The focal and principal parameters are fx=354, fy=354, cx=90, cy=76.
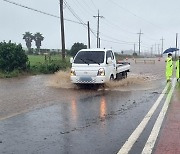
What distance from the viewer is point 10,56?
2519 centimetres

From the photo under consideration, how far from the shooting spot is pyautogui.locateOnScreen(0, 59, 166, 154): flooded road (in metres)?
6.21

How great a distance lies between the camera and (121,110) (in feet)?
33.7

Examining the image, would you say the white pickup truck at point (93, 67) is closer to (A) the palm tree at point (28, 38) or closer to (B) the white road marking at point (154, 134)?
(B) the white road marking at point (154, 134)

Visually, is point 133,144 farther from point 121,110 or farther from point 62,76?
point 62,76

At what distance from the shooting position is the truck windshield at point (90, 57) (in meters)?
16.7

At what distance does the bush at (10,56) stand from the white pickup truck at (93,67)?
367 inches

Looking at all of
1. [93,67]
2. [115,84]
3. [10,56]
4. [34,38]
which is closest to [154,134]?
[93,67]

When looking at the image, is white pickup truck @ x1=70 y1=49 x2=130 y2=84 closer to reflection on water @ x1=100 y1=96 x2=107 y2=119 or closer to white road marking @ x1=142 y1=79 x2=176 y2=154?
reflection on water @ x1=100 y1=96 x2=107 y2=119

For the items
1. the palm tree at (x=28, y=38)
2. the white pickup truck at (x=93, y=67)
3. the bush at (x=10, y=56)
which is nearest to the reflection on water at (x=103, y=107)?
the white pickup truck at (x=93, y=67)

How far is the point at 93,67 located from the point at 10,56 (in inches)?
423

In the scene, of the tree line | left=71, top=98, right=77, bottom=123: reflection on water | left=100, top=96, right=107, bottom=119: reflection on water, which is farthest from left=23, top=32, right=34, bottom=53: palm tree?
left=71, top=98, right=77, bottom=123: reflection on water

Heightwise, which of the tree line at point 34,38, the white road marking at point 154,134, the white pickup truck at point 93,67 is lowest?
the white road marking at point 154,134

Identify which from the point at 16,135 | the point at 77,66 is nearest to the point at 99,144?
the point at 16,135

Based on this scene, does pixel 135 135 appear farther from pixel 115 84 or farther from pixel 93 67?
pixel 115 84
